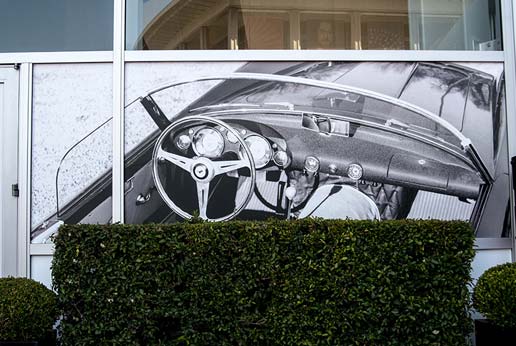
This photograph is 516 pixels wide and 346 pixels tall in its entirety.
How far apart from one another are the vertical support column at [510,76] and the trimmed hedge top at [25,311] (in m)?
3.86

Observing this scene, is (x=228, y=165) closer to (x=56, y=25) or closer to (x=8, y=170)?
(x=8, y=170)

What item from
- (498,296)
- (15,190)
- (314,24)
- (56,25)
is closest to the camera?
(498,296)

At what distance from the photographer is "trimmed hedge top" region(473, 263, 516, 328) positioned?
15.1 feet

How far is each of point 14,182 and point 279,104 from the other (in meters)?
2.40

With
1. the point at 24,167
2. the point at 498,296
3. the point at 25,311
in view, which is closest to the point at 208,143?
the point at 24,167

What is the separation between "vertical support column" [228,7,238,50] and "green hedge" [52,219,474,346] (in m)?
1.84

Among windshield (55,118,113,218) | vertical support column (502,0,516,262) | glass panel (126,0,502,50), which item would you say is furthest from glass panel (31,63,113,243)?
vertical support column (502,0,516,262)

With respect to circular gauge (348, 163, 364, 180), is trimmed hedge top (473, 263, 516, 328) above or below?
below

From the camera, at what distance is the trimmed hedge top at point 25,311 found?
14.6 ft

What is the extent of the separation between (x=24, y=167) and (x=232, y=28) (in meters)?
2.21

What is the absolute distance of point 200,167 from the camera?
18.0 feet

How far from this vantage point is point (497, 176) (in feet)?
18.3

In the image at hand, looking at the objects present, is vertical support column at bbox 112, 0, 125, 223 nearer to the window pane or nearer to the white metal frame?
the white metal frame

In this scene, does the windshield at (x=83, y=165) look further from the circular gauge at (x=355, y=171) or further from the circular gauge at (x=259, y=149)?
the circular gauge at (x=355, y=171)
